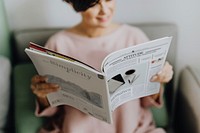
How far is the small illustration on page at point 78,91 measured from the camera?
1.04 meters

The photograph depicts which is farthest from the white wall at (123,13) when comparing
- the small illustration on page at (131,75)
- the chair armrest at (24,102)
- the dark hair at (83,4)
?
the small illustration on page at (131,75)

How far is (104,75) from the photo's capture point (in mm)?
934

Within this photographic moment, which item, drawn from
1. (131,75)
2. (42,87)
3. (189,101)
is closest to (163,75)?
(131,75)

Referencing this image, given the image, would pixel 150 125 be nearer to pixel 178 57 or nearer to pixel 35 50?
pixel 178 57

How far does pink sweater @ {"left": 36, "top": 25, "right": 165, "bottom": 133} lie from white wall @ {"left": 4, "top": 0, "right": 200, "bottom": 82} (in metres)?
0.21

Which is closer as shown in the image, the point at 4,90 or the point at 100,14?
the point at 100,14

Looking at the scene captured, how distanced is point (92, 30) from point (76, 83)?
23 cm

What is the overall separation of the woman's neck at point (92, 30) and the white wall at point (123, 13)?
215 millimetres

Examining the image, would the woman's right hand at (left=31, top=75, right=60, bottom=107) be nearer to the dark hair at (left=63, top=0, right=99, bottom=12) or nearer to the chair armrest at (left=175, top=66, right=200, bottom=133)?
the dark hair at (left=63, top=0, right=99, bottom=12)

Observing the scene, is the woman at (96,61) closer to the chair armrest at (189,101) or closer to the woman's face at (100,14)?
the woman's face at (100,14)

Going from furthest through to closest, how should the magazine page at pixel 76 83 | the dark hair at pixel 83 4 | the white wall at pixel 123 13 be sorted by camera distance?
the white wall at pixel 123 13, the dark hair at pixel 83 4, the magazine page at pixel 76 83

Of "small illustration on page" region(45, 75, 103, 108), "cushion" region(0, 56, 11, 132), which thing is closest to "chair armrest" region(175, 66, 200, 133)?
"small illustration on page" region(45, 75, 103, 108)

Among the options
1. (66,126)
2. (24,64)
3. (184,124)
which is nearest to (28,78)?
(24,64)

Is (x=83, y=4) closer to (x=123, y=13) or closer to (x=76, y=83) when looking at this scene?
(x=76, y=83)
